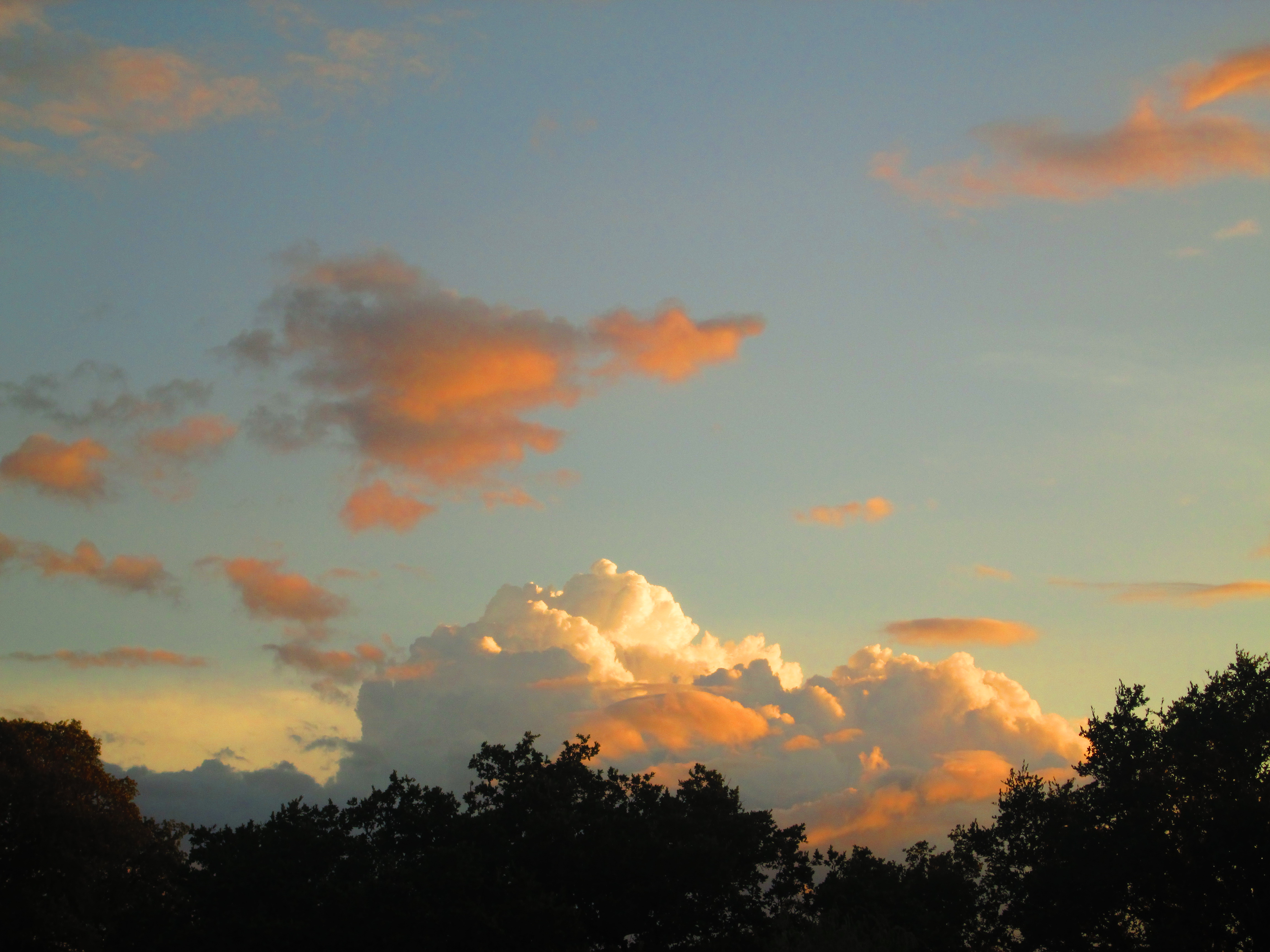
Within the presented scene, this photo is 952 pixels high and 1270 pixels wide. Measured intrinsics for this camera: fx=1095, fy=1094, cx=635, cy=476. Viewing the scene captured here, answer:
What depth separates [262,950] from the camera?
41.8m

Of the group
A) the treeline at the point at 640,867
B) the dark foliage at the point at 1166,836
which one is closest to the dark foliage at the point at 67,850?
the treeline at the point at 640,867

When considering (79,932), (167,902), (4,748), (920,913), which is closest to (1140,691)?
(920,913)

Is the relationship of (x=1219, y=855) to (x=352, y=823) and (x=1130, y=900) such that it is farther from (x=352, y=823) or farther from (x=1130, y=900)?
(x=352, y=823)

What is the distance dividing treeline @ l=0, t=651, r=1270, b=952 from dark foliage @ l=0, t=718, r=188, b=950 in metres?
0.11

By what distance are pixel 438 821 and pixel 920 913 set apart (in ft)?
79.9

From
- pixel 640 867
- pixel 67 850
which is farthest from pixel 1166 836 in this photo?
pixel 67 850

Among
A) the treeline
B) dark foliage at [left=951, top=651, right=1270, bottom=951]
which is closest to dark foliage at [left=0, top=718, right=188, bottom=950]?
the treeline

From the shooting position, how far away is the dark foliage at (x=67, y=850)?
5147cm

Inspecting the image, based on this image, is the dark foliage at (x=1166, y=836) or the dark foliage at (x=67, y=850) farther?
the dark foliage at (x=67, y=850)

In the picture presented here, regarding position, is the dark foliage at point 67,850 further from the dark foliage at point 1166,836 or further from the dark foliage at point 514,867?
the dark foliage at point 1166,836

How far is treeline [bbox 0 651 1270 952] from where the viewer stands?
41.7m

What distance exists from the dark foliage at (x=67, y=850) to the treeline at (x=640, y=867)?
0.11 metres

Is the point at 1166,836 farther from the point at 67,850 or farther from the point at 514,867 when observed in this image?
the point at 67,850

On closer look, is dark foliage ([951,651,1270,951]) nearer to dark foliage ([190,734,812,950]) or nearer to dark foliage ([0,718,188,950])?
dark foliage ([190,734,812,950])
